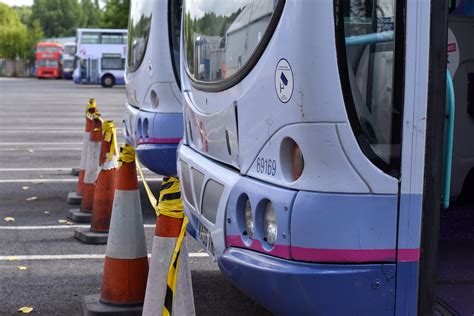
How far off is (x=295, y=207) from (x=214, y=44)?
5.13ft

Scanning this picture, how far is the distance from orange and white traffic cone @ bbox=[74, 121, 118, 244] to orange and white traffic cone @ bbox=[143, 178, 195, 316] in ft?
9.65

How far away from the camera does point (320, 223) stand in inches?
139

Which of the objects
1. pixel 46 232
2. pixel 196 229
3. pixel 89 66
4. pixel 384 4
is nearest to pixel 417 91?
pixel 384 4

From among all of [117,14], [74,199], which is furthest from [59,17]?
[74,199]

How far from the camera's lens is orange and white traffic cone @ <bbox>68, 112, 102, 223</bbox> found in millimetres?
8383

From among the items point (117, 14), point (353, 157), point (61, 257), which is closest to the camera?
point (353, 157)

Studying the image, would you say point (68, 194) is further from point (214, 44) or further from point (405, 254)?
point (405, 254)

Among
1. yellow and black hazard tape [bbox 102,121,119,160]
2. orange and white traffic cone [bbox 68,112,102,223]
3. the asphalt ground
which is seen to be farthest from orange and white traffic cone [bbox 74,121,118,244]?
orange and white traffic cone [bbox 68,112,102,223]

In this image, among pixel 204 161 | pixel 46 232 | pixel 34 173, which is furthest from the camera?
pixel 34 173

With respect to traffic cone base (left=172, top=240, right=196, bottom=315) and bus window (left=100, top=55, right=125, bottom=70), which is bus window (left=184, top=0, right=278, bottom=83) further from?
bus window (left=100, top=55, right=125, bottom=70)

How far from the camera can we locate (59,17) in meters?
133

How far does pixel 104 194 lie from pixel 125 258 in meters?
2.20

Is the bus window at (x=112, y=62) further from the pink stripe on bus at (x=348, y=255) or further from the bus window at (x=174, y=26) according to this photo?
the pink stripe on bus at (x=348, y=255)

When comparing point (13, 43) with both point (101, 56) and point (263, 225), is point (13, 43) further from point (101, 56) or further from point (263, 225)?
point (263, 225)
